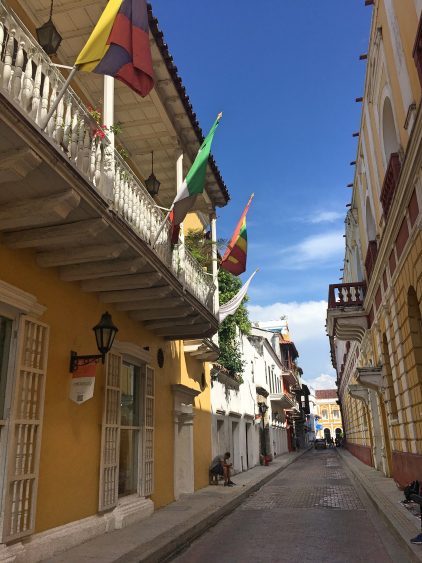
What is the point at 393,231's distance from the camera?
31.0 ft

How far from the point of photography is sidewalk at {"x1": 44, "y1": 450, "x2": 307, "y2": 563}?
19.5 feet

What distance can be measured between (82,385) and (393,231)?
21.6 ft

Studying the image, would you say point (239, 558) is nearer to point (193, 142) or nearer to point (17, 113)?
point (17, 113)

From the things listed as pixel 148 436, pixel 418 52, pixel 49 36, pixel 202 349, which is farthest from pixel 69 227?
pixel 202 349

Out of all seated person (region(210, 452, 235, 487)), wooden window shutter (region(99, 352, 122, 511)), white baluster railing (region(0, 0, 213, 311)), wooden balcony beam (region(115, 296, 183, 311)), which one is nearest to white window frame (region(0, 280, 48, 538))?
white baluster railing (region(0, 0, 213, 311))

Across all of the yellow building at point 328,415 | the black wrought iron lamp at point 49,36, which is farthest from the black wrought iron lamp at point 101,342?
the yellow building at point 328,415

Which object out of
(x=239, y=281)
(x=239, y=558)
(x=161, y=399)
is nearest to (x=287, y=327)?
(x=239, y=281)

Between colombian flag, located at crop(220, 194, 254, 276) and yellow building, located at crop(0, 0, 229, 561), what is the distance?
909 mm

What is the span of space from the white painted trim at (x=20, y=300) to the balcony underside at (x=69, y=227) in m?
0.58

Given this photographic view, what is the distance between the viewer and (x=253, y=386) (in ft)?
80.6

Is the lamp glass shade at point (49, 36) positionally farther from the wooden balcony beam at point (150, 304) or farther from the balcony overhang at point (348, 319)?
the balcony overhang at point (348, 319)

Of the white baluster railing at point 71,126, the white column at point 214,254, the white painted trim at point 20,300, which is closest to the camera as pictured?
the white baluster railing at point 71,126

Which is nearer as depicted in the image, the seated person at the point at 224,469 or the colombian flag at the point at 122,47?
the colombian flag at the point at 122,47

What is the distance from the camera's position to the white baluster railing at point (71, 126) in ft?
14.9
